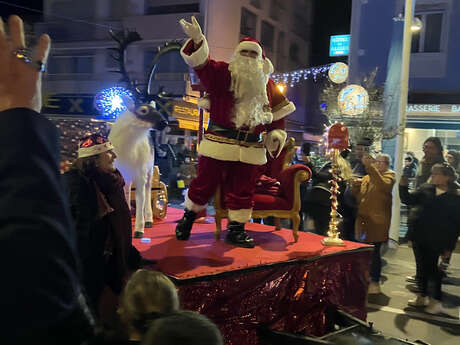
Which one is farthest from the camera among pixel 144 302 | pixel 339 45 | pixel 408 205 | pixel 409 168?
pixel 339 45

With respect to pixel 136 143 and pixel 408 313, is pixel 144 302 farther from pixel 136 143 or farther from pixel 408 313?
pixel 408 313

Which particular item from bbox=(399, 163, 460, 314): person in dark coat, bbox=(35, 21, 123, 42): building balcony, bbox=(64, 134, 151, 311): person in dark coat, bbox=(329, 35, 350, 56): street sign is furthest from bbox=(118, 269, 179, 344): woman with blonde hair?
bbox=(329, 35, 350, 56): street sign

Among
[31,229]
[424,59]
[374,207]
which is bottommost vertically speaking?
[374,207]

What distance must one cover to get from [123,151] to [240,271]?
4.57 feet

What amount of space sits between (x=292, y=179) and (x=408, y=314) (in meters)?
2.01

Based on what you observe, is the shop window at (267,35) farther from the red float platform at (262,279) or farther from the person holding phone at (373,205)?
the red float platform at (262,279)

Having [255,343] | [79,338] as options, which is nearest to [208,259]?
[255,343]

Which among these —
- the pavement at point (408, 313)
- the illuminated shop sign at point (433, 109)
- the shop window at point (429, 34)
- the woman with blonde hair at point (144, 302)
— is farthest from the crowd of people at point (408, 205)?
the shop window at point (429, 34)

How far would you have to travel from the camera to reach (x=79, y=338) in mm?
934

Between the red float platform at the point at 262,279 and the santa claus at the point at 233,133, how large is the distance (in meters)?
0.31

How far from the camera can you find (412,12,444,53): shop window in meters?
10.9

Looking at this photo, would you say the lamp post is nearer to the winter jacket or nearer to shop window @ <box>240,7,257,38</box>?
the winter jacket

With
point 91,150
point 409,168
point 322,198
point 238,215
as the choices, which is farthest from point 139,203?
point 409,168

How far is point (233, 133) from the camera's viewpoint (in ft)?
11.3
